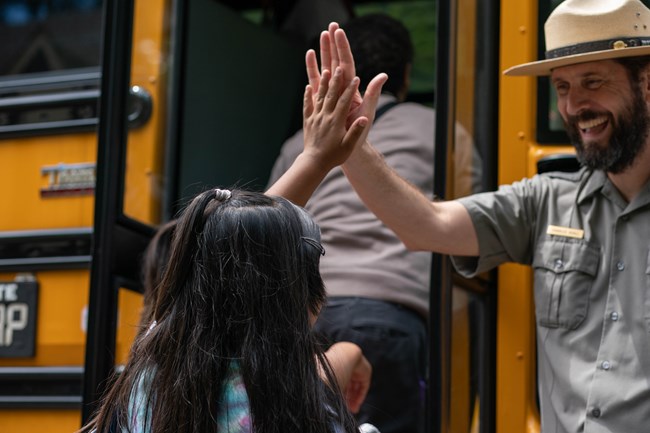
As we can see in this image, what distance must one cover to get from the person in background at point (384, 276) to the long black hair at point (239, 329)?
1303 mm

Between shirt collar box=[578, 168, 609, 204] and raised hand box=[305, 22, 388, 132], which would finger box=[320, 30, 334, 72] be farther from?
shirt collar box=[578, 168, 609, 204]

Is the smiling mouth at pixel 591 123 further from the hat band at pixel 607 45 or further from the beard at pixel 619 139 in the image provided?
the hat band at pixel 607 45

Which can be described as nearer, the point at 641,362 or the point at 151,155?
the point at 641,362

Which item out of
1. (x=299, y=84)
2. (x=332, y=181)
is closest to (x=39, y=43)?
(x=299, y=84)

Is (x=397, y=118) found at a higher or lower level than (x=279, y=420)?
higher

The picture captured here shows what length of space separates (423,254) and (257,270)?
173 cm

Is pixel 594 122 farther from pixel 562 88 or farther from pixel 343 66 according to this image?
pixel 343 66

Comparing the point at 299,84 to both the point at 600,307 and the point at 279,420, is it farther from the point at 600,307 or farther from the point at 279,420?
the point at 279,420

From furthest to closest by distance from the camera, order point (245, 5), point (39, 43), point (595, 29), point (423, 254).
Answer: point (245, 5) → point (39, 43) → point (423, 254) → point (595, 29)

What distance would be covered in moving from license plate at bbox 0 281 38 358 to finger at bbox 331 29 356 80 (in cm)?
164

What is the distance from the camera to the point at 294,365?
5.28ft

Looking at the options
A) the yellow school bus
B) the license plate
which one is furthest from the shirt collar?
the license plate

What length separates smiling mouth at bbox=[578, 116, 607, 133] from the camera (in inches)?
102

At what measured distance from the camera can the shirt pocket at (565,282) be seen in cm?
257
